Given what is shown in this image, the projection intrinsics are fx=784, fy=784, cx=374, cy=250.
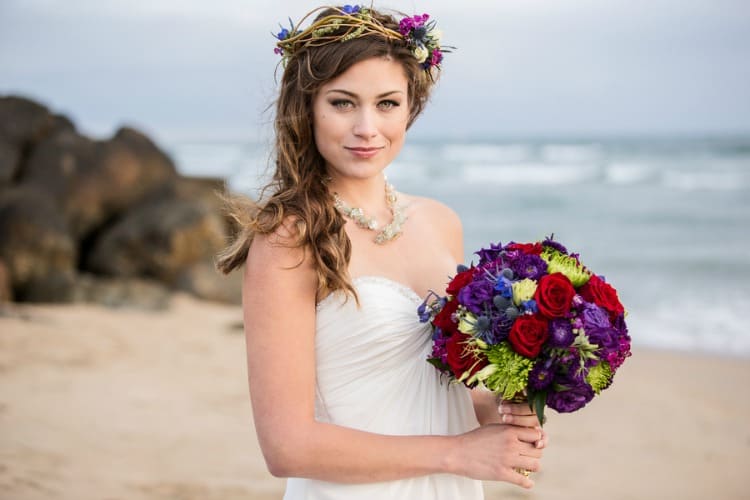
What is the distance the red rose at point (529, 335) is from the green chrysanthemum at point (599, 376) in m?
0.18

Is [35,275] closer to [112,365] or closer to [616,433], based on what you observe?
[112,365]

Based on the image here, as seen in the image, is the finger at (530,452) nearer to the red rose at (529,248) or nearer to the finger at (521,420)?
the finger at (521,420)

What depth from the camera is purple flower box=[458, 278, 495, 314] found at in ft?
7.42

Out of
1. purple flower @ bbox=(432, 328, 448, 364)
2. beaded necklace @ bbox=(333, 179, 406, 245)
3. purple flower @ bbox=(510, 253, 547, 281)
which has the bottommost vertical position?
purple flower @ bbox=(432, 328, 448, 364)

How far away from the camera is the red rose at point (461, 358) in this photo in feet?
7.44

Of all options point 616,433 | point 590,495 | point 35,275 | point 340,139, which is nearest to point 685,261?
point 616,433

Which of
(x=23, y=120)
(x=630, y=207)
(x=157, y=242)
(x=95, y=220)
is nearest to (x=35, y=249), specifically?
(x=95, y=220)

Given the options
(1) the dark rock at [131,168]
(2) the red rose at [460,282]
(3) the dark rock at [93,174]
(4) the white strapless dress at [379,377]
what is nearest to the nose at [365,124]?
(4) the white strapless dress at [379,377]

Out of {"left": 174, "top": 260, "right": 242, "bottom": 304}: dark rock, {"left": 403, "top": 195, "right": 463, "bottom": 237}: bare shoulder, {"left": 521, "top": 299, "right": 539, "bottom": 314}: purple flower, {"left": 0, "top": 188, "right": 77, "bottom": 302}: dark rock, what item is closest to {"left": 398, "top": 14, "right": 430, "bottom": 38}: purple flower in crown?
{"left": 403, "top": 195, "right": 463, "bottom": 237}: bare shoulder

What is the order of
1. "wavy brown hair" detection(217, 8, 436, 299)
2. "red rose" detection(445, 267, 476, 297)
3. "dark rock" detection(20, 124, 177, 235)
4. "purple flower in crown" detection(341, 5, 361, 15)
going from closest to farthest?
"red rose" detection(445, 267, 476, 297) < "wavy brown hair" detection(217, 8, 436, 299) < "purple flower in crown" detection(341, 5, 361, 15) < "dark rock" detection(20, 124, 177, 235)

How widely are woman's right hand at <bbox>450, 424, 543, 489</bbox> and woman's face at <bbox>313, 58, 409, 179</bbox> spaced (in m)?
0.97

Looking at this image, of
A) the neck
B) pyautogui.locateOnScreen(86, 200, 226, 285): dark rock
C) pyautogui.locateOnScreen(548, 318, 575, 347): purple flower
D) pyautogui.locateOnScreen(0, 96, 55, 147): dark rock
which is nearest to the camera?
pyautogui.locateOnScreen(548, 318, 575, 347): purple flower

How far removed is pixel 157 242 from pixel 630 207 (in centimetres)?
1681

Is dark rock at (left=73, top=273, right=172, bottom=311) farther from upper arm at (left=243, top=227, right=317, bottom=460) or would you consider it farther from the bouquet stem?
the bouquet stem
